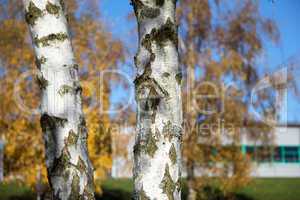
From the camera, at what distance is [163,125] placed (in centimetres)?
257

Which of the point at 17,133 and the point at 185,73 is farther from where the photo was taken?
the point at 185,73

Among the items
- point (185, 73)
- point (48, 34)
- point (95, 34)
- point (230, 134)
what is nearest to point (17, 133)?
point (95, 34)

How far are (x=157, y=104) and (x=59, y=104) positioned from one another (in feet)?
1.82

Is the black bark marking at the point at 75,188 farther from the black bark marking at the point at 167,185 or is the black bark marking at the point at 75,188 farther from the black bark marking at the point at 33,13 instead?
the black bark marking at the point at 33,13

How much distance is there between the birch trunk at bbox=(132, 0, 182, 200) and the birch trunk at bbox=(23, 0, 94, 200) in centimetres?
34

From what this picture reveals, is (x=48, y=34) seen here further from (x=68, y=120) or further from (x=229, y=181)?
(x=229, y=181)

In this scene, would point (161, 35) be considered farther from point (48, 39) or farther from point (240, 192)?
point (240, 192)

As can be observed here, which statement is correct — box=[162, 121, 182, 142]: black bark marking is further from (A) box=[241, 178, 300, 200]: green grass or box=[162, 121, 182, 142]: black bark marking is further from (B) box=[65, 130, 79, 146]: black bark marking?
(A) box=[241, 178, 300, 200]: green grass

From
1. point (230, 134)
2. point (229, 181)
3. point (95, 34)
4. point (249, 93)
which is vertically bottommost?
point (229, 181)

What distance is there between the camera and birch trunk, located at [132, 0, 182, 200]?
8.38ft

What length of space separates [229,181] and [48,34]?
17014mm

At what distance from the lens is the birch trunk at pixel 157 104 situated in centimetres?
255

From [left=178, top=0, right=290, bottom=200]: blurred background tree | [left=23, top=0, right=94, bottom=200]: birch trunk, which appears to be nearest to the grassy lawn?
[left=178, top=0, right=290, bottom=200]: blurred background tree

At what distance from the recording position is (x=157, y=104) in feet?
8.54
